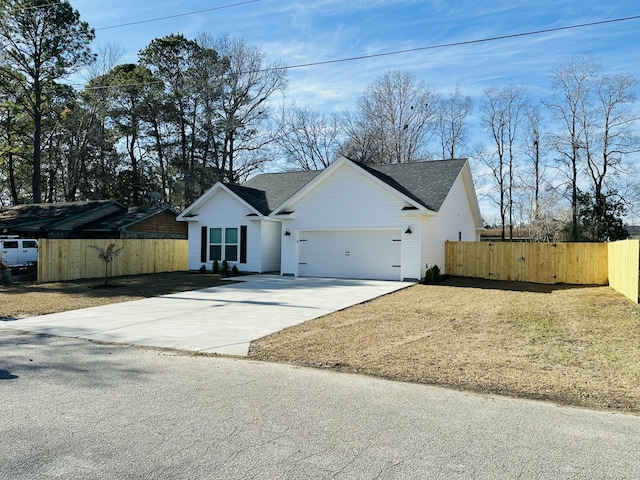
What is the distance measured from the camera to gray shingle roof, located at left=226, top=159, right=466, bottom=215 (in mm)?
19938

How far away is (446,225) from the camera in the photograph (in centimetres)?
2106

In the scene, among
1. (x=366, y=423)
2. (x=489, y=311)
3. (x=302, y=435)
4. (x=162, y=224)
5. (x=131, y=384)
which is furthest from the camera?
(x=162, y=224)

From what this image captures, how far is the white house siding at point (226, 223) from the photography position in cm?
2258

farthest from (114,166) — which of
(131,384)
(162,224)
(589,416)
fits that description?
(589,416)

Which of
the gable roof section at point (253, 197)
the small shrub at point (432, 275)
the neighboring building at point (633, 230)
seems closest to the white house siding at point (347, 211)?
the small shrub at point (432, 275)

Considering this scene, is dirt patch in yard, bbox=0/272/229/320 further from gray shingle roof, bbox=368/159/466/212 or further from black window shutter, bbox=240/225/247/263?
gray shingle roof, bbox=368/159/466/212

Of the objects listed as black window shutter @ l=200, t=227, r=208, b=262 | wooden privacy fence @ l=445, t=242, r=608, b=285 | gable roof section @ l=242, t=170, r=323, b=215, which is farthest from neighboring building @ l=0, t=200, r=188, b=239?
wooden privacy fence @ l=445, t=242, r=608, b=285

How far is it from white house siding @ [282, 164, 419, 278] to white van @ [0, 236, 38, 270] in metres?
12.1

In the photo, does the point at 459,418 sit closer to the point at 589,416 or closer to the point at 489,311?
the point at 589,416

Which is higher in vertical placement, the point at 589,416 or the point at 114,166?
the point at 114,166

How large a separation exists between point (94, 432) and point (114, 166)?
41.5 metres

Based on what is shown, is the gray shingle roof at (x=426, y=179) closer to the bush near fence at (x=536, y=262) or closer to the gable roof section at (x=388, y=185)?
the gable roof section at (x=388, y=185)

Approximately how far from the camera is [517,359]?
6.91 m

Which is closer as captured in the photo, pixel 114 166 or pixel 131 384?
pixel 131 384
